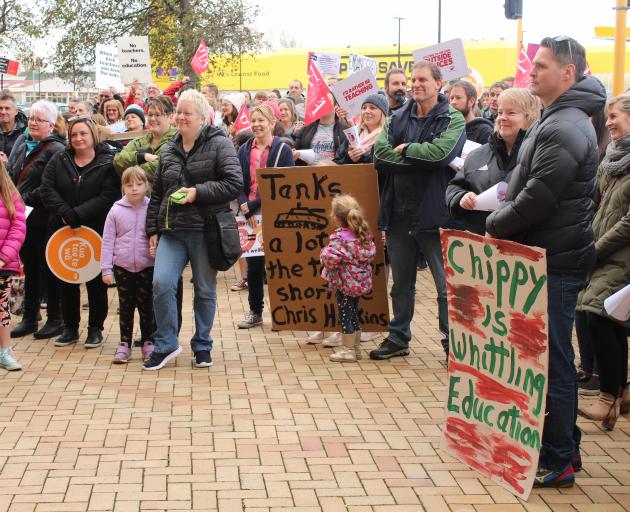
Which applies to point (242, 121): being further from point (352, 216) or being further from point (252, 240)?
point (352, 216)

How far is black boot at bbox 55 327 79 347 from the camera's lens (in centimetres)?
813

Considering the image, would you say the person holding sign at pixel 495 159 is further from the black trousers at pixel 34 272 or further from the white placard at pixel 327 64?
the white placard at pixel 327 64

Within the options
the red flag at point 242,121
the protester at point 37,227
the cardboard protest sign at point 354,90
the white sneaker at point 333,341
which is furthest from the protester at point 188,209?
the red flag at point 242,121

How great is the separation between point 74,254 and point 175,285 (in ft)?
4.06

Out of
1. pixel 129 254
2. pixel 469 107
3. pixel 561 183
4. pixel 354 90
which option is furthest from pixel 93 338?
pixel 561 183

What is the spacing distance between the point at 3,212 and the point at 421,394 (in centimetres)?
333

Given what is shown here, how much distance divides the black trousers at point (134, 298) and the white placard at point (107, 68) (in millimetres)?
10279

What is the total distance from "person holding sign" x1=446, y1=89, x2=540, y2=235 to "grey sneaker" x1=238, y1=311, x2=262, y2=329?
3071 millimetres

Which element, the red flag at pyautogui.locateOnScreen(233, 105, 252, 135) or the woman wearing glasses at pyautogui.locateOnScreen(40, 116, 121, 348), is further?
the red flag at pyautogui.locateOnScreen(233, 105, 252, 135)

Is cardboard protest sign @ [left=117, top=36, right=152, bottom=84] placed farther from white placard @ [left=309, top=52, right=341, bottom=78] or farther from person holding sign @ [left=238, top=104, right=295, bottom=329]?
person holding sign @ [left=238, top=104, right=295, bottom=329]

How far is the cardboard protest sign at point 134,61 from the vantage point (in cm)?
1748

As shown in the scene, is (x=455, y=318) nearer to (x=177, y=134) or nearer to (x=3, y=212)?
(x=177, y=134)

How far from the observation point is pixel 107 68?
1773cm

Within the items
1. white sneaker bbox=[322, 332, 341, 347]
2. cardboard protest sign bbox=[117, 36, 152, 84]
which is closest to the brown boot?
white sneaker bbox=[322, 332, 341, 347]
